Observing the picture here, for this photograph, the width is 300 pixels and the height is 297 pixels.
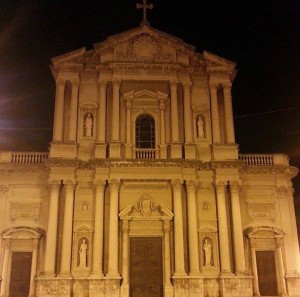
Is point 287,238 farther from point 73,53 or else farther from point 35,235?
point 73,53

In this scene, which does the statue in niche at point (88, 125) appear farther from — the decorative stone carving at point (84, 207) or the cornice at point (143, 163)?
the decorative stone carving at point (84, 207)

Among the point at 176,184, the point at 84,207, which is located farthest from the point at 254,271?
the point at 84,207

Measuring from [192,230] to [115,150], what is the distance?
547 cm

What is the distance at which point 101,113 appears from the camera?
80.5ft

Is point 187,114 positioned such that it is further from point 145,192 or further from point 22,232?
point 22,232

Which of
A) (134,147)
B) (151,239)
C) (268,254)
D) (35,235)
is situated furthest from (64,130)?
(268,254)

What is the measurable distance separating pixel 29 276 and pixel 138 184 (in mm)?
6767

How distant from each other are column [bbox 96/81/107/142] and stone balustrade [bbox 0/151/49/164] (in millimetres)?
2988

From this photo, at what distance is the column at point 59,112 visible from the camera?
24.0 metres

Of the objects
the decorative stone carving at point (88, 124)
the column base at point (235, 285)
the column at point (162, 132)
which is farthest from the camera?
the decorative stone carving at point (88, 124)

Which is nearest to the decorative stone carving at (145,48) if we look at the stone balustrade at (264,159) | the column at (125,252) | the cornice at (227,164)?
the cornice at (227,164)

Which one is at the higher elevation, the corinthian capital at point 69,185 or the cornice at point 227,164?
the cornice at point 227,164

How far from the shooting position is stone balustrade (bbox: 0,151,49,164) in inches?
951

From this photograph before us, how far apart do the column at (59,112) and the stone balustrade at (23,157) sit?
1.28 metres
